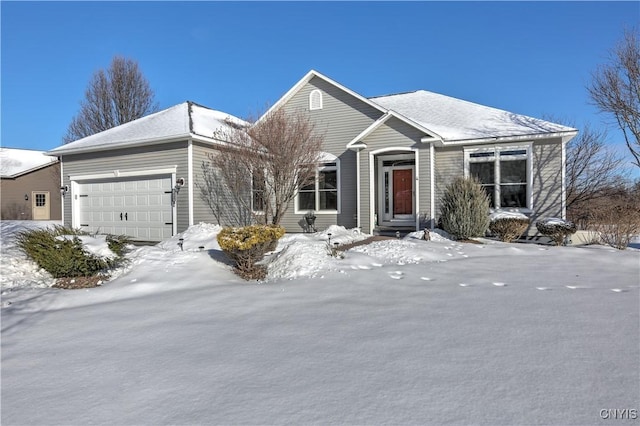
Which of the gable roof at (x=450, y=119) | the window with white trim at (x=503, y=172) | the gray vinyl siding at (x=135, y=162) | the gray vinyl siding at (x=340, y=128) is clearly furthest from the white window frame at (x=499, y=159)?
the gray vinyl siding at (x=135, y=162)

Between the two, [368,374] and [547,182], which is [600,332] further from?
[547,182]

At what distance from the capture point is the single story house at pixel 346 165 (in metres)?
13.2

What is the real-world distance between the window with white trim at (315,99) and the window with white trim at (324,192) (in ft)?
7.80

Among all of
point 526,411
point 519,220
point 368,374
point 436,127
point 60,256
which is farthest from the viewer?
point 436,127

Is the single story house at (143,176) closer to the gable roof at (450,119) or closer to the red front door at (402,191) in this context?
the gable roof at (450,119)

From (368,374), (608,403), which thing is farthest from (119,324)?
(608,403)

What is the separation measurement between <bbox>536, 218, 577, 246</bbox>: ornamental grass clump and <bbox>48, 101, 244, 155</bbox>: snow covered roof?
10326mm

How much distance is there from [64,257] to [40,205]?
1075 inches

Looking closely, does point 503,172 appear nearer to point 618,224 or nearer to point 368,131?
point 618,224

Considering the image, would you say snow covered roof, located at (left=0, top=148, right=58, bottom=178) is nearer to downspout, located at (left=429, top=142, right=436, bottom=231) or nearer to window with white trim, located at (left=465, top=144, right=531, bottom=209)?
downspout, located at (left=429, top=142, right=436, bottom=231)

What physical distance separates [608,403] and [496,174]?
37.9 feet

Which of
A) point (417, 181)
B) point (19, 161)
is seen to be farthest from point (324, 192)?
point (19, 161)

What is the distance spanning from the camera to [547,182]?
516 inches

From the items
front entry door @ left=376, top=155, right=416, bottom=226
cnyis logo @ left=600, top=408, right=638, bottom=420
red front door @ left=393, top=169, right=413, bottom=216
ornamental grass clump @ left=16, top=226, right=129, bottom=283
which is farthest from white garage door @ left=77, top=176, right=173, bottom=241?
cnyis logo @ left=600, top=408, right=638, bottom=420
